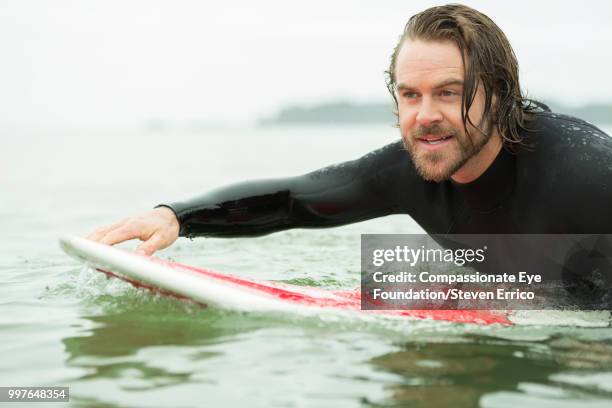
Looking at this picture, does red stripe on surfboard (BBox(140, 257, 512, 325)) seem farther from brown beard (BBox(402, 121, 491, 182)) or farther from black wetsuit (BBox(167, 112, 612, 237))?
brown beard (BBox(402, 121, 491, 182))

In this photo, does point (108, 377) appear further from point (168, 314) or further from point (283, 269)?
point (283, 269)

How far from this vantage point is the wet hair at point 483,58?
4.07 m

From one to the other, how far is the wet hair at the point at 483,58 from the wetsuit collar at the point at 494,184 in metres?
0.08

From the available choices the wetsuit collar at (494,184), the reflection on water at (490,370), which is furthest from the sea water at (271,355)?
the wetsuit collar at (494,184)

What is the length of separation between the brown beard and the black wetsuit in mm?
170

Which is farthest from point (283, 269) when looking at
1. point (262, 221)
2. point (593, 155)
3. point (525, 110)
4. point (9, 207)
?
point (9, 207)

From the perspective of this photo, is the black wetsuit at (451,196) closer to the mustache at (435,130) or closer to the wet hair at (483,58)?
the wet hair at (483,58)

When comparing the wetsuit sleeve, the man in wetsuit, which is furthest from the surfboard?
the wetsuit sleeve

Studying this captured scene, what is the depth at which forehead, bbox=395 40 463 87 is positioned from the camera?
157 inches

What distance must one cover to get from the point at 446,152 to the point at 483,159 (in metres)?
0.27

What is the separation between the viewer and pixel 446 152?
408cm

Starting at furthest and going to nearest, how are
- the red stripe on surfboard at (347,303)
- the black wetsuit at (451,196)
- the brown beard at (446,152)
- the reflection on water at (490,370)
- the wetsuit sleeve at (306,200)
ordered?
the wetsuit sleeve at (306,200), the red stripe on surfboard at (347,303), the brown beard at (446,152), the black wetsuit at (451,196), the reflection on water at (490,370)

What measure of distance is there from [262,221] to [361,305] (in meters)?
0.82

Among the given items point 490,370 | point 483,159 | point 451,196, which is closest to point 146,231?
point 451,196
